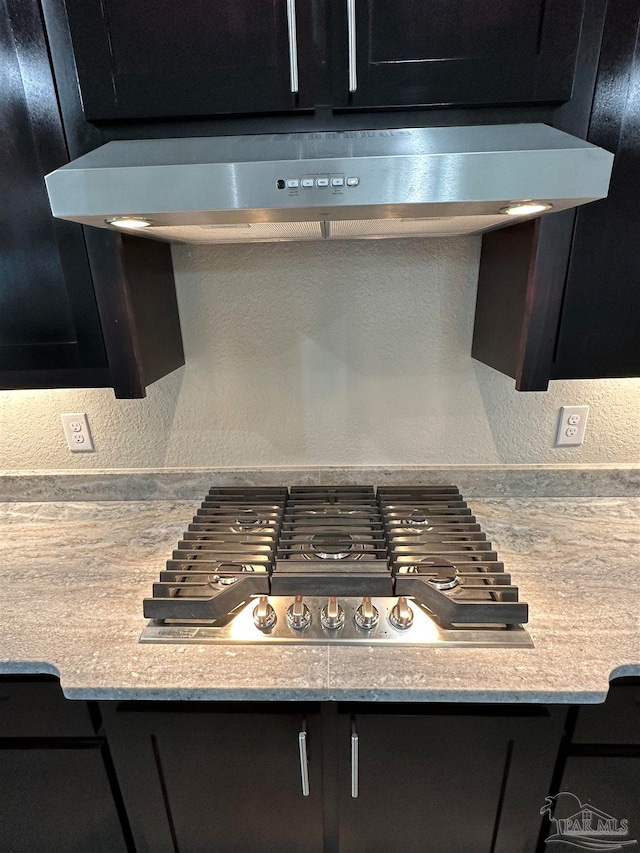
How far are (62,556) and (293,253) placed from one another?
39.2 inches

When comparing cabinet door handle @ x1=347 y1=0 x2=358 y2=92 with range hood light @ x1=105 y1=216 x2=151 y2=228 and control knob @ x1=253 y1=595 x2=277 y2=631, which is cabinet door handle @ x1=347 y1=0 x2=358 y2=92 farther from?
control knob @ x1=253 y1=595 x2=277 y2=631

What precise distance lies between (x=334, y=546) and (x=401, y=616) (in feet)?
0.72

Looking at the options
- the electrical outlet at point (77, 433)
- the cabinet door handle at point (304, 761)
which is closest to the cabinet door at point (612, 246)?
the cabinet door handle at point (304, 761)

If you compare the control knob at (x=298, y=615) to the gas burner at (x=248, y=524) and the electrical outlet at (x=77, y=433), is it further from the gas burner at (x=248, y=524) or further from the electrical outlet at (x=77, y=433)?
the electrical outlet at (x=77, y=433)

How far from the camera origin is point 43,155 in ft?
2.79

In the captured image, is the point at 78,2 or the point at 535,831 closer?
the point at 78,2

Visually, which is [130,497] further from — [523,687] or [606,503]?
[606,503]

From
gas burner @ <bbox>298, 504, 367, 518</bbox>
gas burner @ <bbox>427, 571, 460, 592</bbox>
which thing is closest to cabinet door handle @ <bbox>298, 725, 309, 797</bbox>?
gas burner @ <bbox>427, 571, 460, 592</bbox>

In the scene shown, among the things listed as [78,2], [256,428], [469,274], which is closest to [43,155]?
[78,2]

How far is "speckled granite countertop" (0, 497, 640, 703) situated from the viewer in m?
0.75

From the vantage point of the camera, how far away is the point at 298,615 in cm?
87

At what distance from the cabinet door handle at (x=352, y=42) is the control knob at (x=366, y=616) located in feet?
3.13

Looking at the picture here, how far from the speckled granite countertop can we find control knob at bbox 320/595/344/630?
0.05 metres

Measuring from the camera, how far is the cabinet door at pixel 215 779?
0.82 metres
